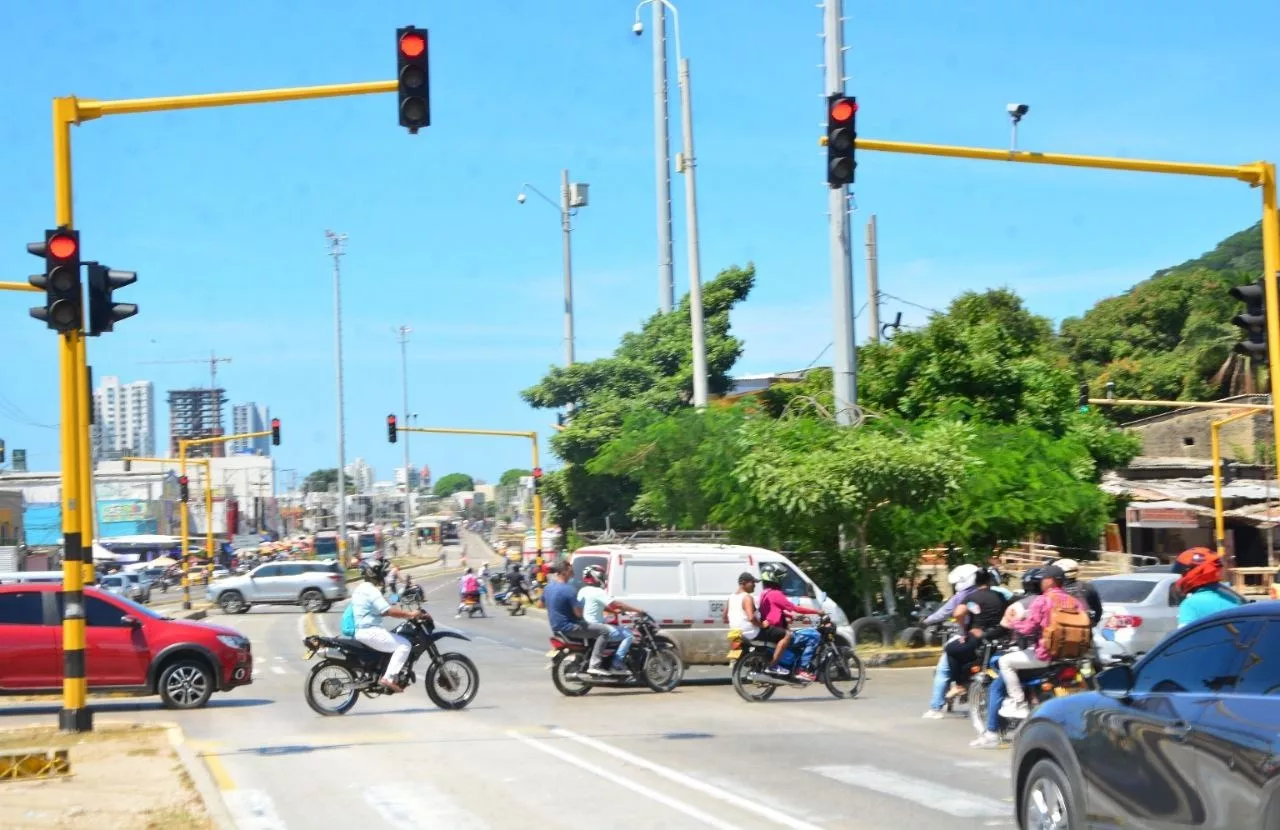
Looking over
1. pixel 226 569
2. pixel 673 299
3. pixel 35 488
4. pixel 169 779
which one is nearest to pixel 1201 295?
pixel 673 299

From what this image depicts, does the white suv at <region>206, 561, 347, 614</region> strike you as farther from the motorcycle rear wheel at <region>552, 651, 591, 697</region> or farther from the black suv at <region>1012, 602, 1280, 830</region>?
the black suv at <region>1012, 602, 1280, 830</region>

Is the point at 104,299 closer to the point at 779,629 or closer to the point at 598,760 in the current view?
the point at 598,760

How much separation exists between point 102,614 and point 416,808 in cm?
961

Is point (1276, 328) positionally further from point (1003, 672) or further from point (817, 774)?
point (817, 774)

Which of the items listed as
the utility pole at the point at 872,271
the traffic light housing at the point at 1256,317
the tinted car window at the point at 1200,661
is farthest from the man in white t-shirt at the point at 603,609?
the utility pole at the point at 872,271

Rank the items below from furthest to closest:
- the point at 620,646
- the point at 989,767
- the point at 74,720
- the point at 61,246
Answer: the point at 620,646 < the point at 74,720 < the point at 61,246 < the point at 989,767

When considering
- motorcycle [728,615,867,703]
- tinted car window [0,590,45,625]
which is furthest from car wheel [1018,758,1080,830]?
tinted car window [0,590,45,625]

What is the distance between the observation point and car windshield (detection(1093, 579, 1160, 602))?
70.0 ft

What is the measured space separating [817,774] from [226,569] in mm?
85648

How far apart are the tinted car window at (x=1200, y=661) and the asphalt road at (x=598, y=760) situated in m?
2.77

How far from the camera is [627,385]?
52406 millimetres

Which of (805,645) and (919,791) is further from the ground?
(805,645)

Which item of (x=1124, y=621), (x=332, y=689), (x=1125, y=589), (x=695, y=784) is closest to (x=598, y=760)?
(x=695, y=784)

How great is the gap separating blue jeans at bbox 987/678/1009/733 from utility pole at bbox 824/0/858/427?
14443 mm
